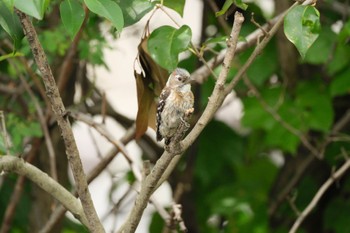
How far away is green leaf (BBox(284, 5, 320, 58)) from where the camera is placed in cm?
182

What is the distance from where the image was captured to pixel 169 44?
1.99 meters

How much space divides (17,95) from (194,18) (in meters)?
2.40

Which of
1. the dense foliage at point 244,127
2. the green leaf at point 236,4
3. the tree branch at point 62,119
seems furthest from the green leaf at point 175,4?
the dense foliage at point 244,127

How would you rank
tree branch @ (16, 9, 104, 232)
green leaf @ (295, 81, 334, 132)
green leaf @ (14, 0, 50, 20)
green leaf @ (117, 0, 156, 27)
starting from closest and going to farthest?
green leaf @ (14, 0, 50, 20) → tree branch @ (16, 9, 104, 232) → green leaf @ (117, 0, 156, 27) → green leaf @ (295, 81, 334, 132)

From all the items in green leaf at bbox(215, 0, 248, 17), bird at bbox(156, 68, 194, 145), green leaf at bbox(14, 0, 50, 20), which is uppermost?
green leaf at bbox(14, 0, 50, 20)

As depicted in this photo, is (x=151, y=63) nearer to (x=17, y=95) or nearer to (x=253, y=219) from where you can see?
(x=17, y=95)

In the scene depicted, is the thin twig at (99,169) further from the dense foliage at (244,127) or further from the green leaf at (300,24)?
the green leaf at (300,24)

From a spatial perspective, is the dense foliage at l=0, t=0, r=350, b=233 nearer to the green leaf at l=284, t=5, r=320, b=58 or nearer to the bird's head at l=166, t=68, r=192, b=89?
the bird's head at l=166, t=68, r=192, b=89

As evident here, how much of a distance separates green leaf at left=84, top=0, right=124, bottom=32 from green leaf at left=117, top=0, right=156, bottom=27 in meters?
0.21

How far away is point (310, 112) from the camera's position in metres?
3.66

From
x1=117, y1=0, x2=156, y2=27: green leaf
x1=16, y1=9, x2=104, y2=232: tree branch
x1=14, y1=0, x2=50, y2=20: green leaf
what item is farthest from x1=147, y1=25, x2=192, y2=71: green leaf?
x1=14, y1=0, x2=50, y2=20: green leaf

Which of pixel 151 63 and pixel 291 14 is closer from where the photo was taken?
pixel 291 14

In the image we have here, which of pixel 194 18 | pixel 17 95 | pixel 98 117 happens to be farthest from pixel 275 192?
pixel 194 18

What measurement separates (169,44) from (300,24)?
333 millimetres
